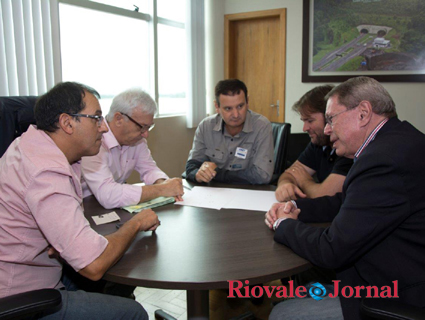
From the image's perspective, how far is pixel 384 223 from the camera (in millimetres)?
1120

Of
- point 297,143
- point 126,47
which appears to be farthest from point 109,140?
point 126,47

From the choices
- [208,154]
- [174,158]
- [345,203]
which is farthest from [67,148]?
[174,158]

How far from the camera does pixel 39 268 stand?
4.25 ft

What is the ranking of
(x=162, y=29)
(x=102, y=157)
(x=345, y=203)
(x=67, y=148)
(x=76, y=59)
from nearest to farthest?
(x=345, y=203) < (x=67, y=148) < (x=102, y=157) < (x=76, y=59) < (x=162, y=29)

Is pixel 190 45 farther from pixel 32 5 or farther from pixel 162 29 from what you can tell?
pixel 32 5

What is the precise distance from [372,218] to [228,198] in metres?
0.91

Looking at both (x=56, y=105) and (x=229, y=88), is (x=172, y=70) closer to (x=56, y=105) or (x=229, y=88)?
(x=229, y=88)

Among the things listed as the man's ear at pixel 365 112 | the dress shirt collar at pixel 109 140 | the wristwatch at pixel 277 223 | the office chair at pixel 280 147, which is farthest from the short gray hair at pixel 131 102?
the office chair at pixel 280 147

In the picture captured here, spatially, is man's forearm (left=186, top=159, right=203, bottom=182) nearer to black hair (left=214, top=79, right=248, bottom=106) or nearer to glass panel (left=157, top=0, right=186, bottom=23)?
black hair (left=214, top=79, right=248, bottom=106)

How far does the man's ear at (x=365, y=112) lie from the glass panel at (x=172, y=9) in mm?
4031

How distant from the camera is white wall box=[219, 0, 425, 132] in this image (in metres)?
4.64

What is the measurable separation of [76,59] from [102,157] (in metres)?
2.23

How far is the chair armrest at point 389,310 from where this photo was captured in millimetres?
962

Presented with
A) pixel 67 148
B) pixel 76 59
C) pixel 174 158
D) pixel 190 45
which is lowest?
pixel 174 158
